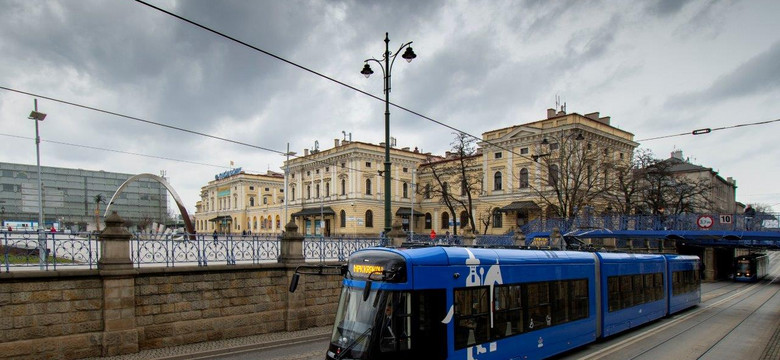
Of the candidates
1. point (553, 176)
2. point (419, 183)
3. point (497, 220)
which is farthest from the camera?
point (419, 183)

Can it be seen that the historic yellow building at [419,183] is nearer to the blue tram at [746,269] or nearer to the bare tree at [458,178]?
the bare tree at [458,178]

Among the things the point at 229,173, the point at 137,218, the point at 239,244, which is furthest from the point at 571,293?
the point at 137,218

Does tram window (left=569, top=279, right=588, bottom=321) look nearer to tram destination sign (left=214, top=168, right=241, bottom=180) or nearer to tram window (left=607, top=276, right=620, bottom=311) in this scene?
tram window (left=607, top=276, right=620, bottom=311)

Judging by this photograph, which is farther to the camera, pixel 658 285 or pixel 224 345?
pixel 658 285

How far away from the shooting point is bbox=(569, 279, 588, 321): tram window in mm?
11547

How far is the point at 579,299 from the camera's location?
1180 centimetres

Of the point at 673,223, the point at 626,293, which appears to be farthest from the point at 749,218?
the point at 626,293

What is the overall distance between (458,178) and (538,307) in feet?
142

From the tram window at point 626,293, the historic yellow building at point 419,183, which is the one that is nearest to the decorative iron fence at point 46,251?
the tram window at point 626,293

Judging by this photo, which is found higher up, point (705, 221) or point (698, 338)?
point (705, 221)

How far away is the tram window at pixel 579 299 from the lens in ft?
37.9

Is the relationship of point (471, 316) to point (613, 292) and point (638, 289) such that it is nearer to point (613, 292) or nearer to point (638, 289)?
point (613, 292)

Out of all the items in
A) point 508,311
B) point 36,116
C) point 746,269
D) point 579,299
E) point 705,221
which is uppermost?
point 36,116

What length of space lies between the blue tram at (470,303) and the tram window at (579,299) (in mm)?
25
